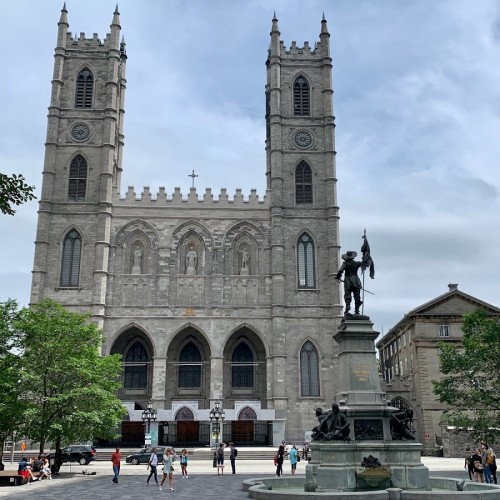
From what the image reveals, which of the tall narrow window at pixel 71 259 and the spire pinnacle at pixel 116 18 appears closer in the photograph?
the tall narrow window at pixel 71 259

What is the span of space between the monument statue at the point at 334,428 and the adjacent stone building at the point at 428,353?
3361 centimetres

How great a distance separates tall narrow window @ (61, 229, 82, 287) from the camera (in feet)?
164

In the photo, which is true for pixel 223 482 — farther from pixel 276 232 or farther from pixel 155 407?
pixel 276 232

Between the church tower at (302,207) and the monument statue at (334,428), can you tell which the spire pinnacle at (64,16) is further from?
the monument statue at (334,428)

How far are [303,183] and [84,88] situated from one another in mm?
21216

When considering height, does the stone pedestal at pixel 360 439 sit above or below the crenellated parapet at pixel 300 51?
below

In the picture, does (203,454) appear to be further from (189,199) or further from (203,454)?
(189,199)

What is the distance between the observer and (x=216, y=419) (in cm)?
4453

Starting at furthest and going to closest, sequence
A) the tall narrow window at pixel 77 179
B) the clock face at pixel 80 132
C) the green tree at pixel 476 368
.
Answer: the clock face at pixel 80 132 → the tall narrow window at pixel 77 179 → the green tree at pixel 476 368

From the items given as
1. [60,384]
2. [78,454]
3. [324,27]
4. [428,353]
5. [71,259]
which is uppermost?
[324,27]

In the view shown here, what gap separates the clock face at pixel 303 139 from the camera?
55.6 m

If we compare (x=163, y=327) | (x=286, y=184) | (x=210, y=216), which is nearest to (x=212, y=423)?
(x=163, y=327)

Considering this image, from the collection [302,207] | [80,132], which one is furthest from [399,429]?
[80,132]

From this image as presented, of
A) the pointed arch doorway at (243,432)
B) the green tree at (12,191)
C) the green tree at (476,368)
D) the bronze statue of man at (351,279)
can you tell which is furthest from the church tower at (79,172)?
the green tree at (12,191)
